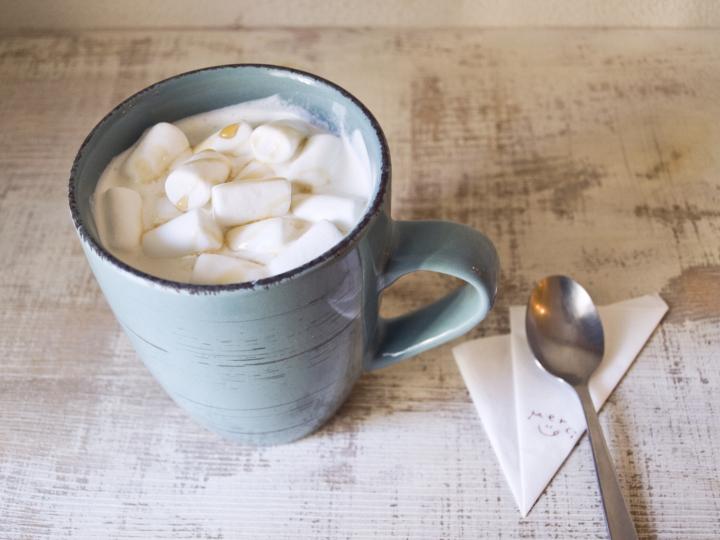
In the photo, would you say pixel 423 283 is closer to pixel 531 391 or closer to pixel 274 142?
pixel 531 391

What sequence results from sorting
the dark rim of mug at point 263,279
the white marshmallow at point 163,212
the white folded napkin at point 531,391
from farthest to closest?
1. the white folded napkin at point 531,391
2. the white marshmallow at point 163,212
3. the dark rim of mug at point 263,279

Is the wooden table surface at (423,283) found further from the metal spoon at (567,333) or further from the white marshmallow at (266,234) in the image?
the white marshmallow at (266,234)

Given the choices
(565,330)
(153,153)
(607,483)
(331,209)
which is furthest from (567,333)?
(153,153)

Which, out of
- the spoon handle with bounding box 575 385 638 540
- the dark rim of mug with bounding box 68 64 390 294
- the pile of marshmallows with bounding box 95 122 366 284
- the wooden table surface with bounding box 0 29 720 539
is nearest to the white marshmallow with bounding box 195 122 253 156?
the pile of marshmallows with bounding box 95 122 366 284

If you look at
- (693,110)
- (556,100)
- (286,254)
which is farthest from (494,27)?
(286,254)

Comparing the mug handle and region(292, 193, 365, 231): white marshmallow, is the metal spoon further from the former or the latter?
region(292, 193, 365, 231): white marshmallow

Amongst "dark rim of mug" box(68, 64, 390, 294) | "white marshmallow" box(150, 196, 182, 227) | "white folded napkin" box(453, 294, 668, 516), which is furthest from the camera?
"white folded napkin" box(453, 294, 668, 516)

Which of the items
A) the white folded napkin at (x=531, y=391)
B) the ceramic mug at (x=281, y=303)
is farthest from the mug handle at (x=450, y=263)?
the white folded napkin at (x=531, y=391)
